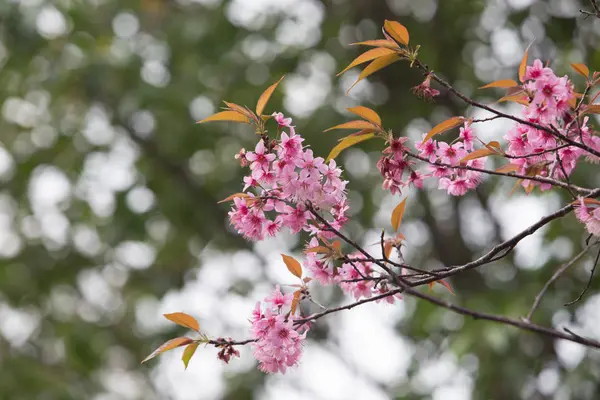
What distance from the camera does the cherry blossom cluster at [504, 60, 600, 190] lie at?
120 cm

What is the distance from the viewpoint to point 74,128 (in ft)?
14.0

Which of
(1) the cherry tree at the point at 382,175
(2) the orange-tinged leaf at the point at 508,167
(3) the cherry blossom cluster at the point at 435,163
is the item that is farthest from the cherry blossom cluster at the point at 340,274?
(2) the orange-tinged leaf at the point at 508,167

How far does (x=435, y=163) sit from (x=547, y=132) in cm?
19

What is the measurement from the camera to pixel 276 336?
1.33 metres

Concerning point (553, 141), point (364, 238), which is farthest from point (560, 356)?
point (553, 141)

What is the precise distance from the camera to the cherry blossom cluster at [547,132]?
1198 mm

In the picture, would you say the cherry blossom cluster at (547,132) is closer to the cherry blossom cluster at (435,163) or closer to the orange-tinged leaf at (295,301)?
the cherry blossom cluster at (435,163)

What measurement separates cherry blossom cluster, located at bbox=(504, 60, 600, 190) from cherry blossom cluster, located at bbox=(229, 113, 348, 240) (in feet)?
1.04

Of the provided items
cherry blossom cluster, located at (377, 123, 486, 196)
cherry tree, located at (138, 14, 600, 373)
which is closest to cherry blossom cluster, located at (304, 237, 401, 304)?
cherry tree, located at (138, 14, 600, 373)

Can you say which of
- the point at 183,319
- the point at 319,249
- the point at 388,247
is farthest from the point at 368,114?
the point at 183,319

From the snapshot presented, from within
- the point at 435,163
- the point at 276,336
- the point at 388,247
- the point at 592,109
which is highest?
the point at 592,109

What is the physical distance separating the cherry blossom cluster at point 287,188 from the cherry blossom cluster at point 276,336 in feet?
0.42

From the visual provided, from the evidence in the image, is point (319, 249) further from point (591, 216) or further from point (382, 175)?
point (591, 216)

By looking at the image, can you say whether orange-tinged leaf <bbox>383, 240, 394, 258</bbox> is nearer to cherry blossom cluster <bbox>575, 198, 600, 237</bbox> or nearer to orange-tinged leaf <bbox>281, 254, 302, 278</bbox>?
orange-tinged leaf <bbox>281, 254, 302, 278</bbox>
